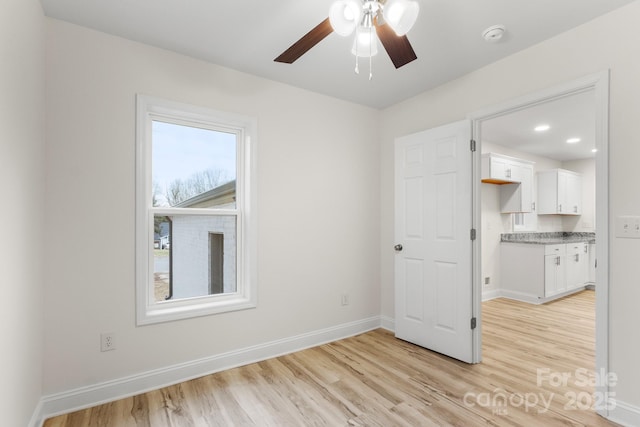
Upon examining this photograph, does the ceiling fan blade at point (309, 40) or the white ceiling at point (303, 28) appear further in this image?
the white ceiling at point (303, 28)

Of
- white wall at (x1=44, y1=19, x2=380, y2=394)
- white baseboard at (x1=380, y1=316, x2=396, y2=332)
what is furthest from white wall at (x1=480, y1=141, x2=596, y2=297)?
white wall at (x1=44, y1=19, x2=380, y2=394)

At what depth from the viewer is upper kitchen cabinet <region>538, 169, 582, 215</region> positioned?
5.73 m

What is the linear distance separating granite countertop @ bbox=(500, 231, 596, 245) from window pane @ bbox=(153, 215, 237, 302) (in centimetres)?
462

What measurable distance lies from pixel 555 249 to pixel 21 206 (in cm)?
622

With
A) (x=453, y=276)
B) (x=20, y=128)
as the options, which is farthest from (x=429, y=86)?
(x=20, y=128)

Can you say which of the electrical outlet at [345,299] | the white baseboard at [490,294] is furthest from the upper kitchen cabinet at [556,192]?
the electrical outlet at [345,299]

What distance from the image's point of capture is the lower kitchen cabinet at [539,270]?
479 centimetres

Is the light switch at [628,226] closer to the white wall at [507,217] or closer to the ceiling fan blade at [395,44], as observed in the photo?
the ceiling fan blade at [395,44]

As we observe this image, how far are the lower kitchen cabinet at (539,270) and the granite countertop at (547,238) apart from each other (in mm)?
69

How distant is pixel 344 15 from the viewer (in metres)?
1.45

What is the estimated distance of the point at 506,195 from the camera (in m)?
5.39

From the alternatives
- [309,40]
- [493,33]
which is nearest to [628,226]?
[493,33]

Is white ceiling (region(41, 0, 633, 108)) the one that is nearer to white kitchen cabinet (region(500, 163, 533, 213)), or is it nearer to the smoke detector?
the smoke detector

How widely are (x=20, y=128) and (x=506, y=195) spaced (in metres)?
6.03
